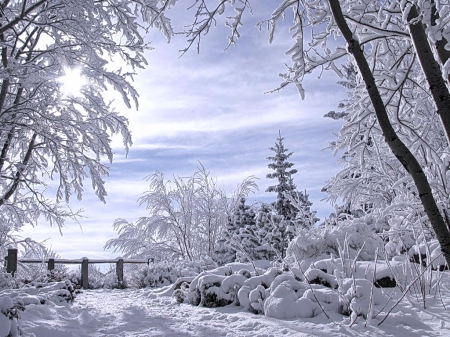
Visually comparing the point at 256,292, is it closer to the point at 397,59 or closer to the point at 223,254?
the point at 397,59

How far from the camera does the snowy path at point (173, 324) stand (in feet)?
11.4

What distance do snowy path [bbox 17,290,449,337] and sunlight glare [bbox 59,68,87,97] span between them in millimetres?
4402

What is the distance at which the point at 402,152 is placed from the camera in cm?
154

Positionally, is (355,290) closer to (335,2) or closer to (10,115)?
(335,2)

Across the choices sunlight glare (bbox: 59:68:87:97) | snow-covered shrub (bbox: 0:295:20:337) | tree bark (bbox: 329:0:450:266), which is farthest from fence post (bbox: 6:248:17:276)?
tree bark (bbox: 329:0:450:266)

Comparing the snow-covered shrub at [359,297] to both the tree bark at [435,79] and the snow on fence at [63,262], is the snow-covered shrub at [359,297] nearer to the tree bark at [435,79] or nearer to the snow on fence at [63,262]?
the tree bark at [435,79]

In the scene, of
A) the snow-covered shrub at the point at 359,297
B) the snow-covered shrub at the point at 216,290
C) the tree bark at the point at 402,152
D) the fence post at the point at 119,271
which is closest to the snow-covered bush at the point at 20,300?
the snow-covered shrub at the point at 216,290

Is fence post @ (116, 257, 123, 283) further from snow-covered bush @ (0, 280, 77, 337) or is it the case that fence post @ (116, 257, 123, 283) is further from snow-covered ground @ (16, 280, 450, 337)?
snow-covered ground @ (16, 280, 450, 337)

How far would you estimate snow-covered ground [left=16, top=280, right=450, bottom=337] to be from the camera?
11.2ft

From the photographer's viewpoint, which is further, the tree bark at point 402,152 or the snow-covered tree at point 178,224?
the snow-covered tree at point 178,224

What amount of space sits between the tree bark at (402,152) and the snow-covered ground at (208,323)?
7.24ft

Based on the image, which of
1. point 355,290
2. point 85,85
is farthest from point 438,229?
point 85,85

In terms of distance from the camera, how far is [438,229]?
149 centimetres

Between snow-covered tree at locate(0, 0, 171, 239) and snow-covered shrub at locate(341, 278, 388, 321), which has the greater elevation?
snow-covered tree at locate(0, 0, 171, 239)
